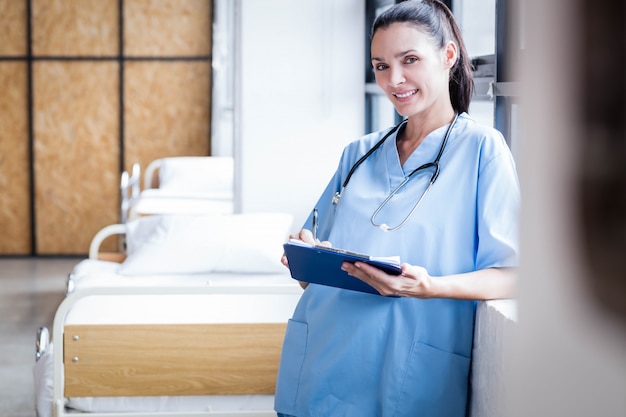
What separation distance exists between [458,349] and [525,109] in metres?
1.21

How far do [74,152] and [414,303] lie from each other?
595 centimetres

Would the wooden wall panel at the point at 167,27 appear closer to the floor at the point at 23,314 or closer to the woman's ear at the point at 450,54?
the floor at the point at 23,314

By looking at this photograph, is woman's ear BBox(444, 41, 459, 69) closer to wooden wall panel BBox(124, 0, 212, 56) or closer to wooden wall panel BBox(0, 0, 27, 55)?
wooden wall panel BBox(124, 0, 212, 56)

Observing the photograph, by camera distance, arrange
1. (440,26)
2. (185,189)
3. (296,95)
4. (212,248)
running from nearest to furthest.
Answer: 1. (440,26)
2. (212,248)
3. (296,95)
4. (185,189)

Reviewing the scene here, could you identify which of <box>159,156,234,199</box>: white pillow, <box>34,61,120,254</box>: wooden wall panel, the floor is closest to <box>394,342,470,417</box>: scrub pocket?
the floor

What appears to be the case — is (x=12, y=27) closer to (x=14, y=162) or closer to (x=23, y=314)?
(x=14, y=162)

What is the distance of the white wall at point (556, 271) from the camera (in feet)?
0.67

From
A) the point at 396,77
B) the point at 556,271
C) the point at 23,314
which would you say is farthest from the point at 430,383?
the point at 23,314

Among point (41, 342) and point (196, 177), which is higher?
point (196, 177)

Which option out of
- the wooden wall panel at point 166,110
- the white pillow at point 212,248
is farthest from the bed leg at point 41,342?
the wooden wall panel at point 166,110

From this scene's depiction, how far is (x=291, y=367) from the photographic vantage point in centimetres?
152

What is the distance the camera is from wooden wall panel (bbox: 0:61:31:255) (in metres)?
6.86

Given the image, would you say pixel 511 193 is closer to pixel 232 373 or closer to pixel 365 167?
pixel 365 167

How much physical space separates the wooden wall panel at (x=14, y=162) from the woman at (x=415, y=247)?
5.89 metres
